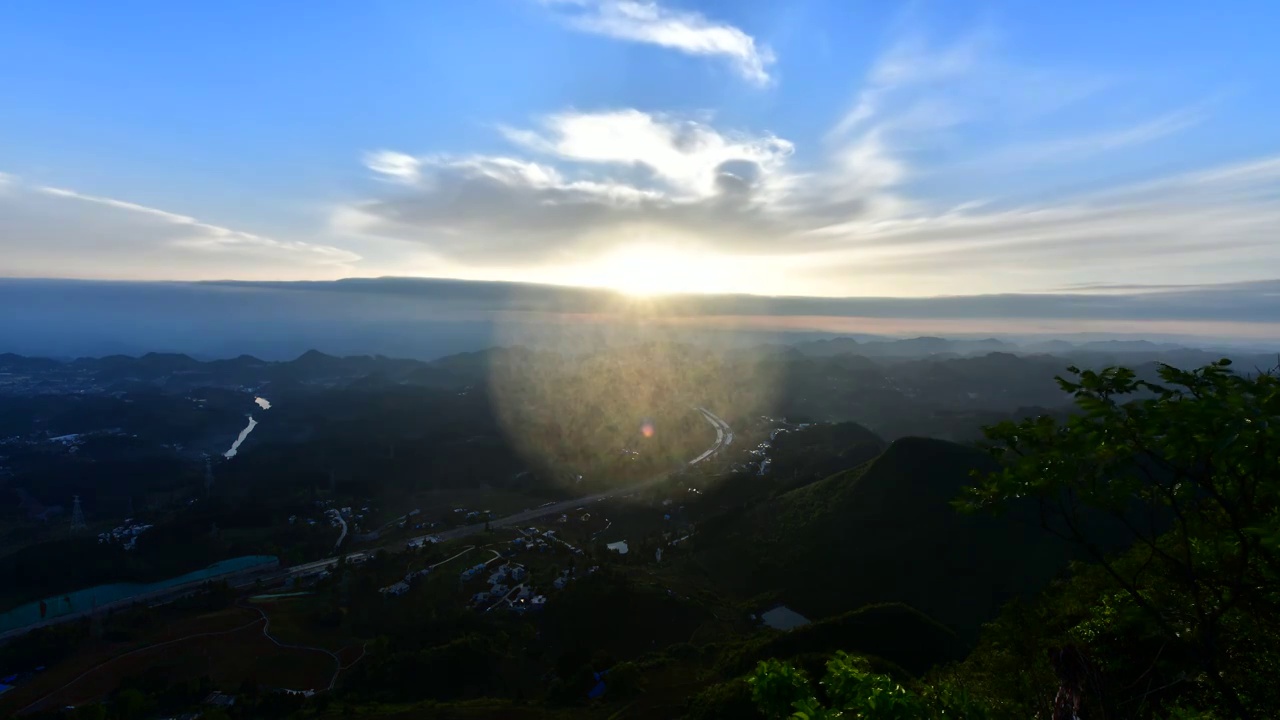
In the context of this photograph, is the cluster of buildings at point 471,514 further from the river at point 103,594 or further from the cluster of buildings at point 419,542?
the river at point 103,594

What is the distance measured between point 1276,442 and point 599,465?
496 ft

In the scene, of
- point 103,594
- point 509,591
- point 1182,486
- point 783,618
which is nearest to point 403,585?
point 509,591

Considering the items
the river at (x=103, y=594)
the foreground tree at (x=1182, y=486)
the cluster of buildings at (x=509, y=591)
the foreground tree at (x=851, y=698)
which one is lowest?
the river at (x=103, y=594)

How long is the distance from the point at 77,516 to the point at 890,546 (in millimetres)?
157256

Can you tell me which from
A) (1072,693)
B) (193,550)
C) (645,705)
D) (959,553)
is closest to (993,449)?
(1072,693)

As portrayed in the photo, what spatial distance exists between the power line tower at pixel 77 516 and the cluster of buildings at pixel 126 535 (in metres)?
7.54

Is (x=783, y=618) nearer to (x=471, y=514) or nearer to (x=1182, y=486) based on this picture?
(x=1182, y=486)

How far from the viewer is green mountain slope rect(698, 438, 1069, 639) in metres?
71.4

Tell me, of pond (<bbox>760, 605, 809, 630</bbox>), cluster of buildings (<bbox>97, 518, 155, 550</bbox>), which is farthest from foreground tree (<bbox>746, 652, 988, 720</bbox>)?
cluster of buildings (<bbox>97, 518, 155, 550</bbox>)

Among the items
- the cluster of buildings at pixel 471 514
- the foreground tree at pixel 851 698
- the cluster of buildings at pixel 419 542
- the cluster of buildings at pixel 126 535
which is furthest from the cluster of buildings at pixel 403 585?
the foreground tree at pixel 851 698

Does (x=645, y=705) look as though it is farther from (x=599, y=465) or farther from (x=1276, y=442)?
(x=599, y=465)

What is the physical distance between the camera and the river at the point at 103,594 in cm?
8094

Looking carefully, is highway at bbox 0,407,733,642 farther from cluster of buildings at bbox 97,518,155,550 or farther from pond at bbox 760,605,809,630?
pond at bbox 760,605,809,630

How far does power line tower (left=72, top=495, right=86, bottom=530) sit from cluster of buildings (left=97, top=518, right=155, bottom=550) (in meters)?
7.54
